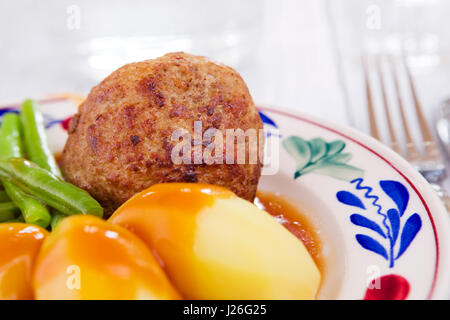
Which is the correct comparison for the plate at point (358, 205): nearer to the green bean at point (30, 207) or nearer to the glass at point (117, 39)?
the green bean at point (30, 207)

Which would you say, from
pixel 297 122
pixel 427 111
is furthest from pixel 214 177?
pixel 427 111

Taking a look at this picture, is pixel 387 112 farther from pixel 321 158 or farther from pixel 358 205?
pixel 358 205

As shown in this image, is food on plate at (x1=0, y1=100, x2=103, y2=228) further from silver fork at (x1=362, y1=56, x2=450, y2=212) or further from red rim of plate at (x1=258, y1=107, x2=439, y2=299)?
silver fork at (x1=362, y1=56, x2=450, y2=212)

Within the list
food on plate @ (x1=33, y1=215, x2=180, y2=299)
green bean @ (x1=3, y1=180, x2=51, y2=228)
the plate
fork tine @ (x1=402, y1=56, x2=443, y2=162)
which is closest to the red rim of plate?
the plate

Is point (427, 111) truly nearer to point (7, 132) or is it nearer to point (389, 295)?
point (389, 295)

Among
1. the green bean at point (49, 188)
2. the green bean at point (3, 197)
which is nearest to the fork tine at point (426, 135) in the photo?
the green bean at point (49, 188)

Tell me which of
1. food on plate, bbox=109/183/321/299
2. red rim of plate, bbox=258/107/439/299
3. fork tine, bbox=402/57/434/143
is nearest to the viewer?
food on plate, bbox=109/183/321/299
